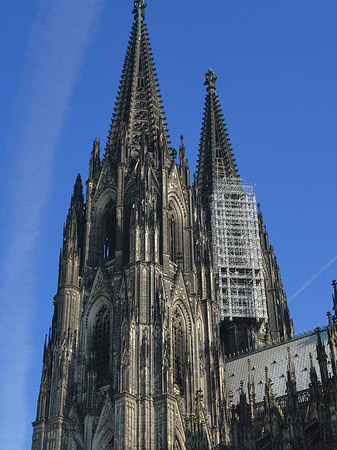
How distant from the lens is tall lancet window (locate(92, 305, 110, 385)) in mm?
43781

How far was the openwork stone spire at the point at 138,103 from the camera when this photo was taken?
5372cm

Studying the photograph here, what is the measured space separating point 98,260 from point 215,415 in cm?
1205

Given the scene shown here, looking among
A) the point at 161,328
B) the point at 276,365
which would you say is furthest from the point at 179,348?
the point at 276,365

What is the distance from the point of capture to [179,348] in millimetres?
45062

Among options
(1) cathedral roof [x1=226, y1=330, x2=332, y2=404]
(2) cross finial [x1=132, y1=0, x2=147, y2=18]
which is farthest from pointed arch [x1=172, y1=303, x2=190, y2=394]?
(2) cross finial [x1=132, y1=0, x2=147, y2=18]

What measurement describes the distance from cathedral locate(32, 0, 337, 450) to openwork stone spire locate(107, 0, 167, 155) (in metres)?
0.12

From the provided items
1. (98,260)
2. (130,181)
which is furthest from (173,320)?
(130,181)

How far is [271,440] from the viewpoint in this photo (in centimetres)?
3231

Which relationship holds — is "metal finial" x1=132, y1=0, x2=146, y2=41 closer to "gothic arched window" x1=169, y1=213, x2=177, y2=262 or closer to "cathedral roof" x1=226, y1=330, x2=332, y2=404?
"gothic arched window" x1=169, y1=213, x2=177, y2=262

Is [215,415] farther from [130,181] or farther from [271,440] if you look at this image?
[130,181]

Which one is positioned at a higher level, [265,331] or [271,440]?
[265,331]

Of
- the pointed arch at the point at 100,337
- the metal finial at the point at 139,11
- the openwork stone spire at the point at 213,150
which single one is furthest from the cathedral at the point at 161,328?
the openwork stone spire at the point at 213,150

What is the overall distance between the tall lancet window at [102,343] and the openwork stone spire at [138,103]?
12.2m

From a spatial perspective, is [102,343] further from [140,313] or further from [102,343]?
[140,313]
